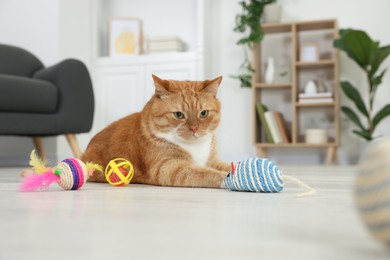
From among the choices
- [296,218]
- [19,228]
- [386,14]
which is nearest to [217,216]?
[296,218]

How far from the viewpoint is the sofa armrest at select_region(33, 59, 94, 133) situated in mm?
2928

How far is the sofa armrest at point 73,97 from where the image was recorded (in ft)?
9.61

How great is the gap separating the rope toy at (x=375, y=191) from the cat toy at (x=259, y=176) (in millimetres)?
660

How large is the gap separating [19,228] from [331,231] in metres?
0.43

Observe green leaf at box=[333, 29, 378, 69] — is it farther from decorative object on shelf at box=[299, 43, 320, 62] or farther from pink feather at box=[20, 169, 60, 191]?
pink feather at box=[20, 169, 60, 191]

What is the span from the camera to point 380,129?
400cm

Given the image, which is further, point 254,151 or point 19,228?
point 254,151

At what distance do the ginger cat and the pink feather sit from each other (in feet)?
0.96

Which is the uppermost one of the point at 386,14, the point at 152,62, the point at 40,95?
the point at 386,14

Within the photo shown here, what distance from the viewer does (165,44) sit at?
4293 millimetres

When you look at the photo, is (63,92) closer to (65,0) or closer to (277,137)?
(65,0)

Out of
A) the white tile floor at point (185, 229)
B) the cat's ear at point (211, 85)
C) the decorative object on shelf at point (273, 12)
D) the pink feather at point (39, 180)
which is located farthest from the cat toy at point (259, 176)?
the decorative object on shelf at point (273, 12)

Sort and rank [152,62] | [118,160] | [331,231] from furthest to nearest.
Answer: [152,62] < [118,160] < [331,231]

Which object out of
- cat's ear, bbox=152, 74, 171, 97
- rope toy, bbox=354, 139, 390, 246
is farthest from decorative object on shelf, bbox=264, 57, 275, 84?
rope toy, bbox=354, 139, 390, 246
